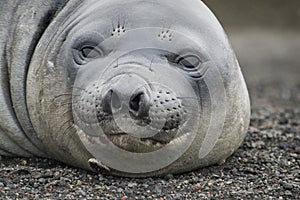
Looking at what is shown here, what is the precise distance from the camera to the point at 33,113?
445cm

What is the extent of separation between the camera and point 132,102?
3.64 metres

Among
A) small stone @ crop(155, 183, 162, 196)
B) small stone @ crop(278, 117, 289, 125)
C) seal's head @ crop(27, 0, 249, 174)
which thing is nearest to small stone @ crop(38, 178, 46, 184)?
seal's head @ crop(27, 0, 249, 174)

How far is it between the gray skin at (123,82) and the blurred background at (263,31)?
6.10 meters

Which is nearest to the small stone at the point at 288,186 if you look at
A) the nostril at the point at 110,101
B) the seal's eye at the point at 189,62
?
the seal's eye at the point at 189,62

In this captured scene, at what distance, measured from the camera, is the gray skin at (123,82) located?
3812 mm

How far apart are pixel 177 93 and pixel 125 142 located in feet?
1.31

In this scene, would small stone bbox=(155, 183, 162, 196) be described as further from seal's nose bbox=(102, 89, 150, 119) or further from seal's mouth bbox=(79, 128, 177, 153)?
seal's nose bbox=(102, 89, 150, 119)

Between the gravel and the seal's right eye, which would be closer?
the gravel

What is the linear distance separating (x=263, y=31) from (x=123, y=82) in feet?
30.2

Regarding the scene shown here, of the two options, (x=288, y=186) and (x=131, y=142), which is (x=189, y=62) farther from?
(x=288, y=186)

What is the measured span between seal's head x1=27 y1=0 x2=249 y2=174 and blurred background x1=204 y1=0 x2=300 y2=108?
6178 millimetres

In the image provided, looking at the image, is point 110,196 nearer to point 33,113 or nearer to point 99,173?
point 99,173

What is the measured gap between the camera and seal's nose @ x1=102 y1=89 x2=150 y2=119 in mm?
3635

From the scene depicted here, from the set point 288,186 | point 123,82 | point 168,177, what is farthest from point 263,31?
point 123,82
